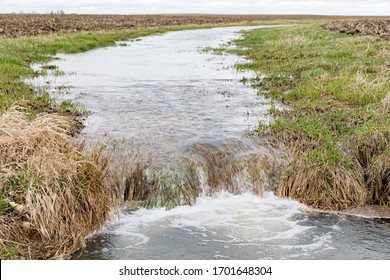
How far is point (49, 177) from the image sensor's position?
7.63 m

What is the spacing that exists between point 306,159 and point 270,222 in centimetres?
196

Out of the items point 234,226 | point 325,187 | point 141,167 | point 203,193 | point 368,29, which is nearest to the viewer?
point 234,226

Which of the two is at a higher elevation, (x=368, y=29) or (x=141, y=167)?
(x=368, y=29)

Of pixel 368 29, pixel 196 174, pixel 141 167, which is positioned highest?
pixel 368 29

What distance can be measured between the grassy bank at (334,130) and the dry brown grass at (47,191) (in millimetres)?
4111

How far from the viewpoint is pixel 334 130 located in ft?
38.9

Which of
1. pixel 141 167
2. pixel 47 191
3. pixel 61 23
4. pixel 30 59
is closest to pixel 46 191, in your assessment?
pixel 47 191

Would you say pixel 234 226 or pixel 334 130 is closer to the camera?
pixel 234 226

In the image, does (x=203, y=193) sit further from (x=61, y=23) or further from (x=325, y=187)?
(x=61, y=23)

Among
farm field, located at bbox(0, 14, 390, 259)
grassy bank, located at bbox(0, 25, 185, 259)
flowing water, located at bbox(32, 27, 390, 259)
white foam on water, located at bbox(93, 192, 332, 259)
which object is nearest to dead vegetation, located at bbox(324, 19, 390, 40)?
farm field, located at bbox(0, 14, 390, 259)

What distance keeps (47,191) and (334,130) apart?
7.57 meters

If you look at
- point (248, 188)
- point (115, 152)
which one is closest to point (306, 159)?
point (248, 188)
